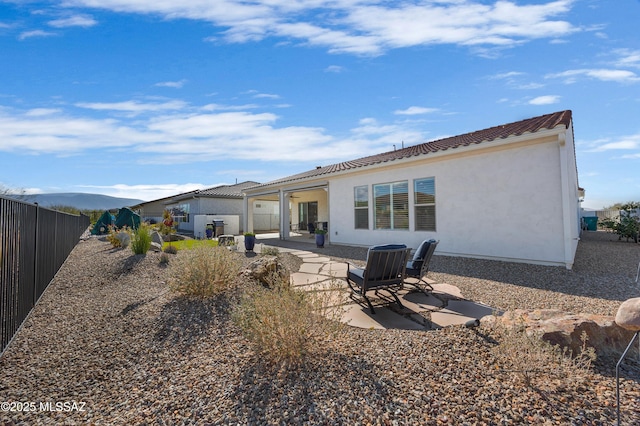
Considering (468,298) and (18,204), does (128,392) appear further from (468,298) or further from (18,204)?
(468,298)

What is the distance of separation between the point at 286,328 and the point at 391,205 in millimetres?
8307

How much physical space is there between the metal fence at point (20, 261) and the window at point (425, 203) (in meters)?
9.34

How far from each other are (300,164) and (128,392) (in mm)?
19336

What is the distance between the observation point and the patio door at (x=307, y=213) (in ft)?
67.1

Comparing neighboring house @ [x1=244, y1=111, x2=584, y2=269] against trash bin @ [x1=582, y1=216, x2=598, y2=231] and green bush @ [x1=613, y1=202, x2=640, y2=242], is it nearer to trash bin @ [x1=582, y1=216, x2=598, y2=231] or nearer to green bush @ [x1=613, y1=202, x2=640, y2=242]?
green bush @ [x1=613, y1=202, x2=640, y2=242]

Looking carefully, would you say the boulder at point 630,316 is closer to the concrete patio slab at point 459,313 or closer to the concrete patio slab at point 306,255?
the concrete patio slab at point 459,313

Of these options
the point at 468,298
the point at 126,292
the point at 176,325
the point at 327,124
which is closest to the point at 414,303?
the point at 468,298

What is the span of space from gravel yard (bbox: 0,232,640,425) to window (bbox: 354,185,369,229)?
24.3 ft

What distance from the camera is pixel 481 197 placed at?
8.13 metres

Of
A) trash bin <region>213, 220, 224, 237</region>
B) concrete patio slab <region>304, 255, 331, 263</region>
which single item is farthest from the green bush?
trash bin <region>213, 220, 224, 237</region>

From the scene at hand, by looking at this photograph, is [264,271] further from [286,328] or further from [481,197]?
[481,197]

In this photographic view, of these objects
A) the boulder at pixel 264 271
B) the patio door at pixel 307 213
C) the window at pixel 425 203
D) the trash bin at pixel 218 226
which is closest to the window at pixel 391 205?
the window at pixel 425 203

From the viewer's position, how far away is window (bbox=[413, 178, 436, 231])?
Result: 9.21m

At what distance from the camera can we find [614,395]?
2.21m
